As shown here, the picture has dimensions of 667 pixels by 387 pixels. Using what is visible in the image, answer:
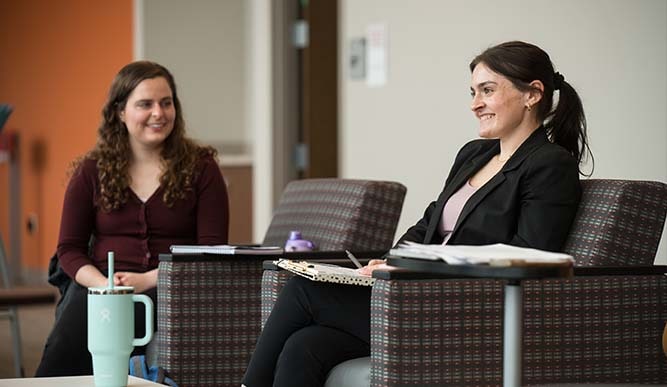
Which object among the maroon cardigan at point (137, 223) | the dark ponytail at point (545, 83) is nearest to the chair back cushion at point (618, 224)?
the dark ponytail at point (545, 83)

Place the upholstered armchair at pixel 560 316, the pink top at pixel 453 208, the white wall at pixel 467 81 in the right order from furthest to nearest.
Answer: the white wall at pixel 467 81
the pink top at pixel 453 208
the upholstered armchair at pixel 560 316

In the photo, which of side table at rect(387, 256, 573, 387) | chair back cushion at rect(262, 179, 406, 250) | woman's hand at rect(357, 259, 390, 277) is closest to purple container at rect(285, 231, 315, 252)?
chair back cushion at rect(262, 179, 406, 250)

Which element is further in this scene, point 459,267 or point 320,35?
point 320,35

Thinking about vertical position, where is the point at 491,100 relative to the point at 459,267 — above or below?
above

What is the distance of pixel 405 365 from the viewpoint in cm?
271

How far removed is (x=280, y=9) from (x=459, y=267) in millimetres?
4866

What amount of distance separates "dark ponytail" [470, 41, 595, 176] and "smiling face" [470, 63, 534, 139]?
2 cm

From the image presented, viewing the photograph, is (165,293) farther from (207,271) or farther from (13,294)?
(13,294)

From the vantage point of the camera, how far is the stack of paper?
2.12m

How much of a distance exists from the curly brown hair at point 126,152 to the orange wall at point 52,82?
433cm

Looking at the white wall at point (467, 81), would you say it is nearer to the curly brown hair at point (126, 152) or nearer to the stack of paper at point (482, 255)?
the curly brown hair at point (126, 152)

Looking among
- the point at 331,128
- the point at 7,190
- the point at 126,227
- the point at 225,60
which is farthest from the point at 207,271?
the point at 7,190

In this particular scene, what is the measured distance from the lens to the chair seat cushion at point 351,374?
2889 mm

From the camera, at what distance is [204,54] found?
25.5 ft
